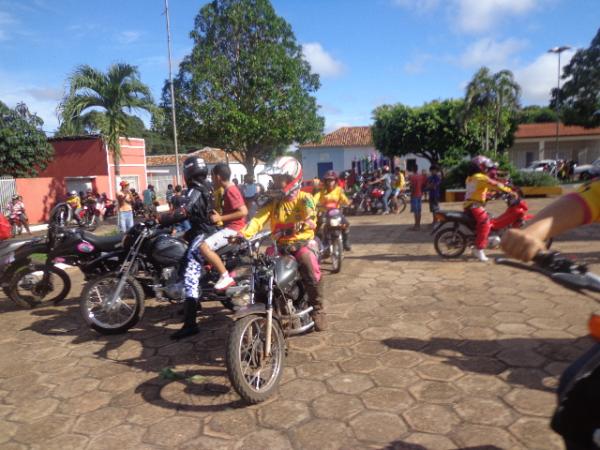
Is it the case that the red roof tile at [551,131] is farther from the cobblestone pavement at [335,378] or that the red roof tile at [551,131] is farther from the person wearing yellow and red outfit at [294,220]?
the person wearing yellow and red outfit at [294,220]

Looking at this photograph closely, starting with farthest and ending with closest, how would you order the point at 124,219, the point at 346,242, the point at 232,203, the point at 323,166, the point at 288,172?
the point at 323,166
the point at 124,219
the point at 346,242
the point at 232,203
the point at 288,172

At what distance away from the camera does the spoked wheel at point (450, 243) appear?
7.72m

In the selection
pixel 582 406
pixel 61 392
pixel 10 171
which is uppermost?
pixel 10 171

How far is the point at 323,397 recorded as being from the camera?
334 cm

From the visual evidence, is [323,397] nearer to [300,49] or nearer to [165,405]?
[165,405]

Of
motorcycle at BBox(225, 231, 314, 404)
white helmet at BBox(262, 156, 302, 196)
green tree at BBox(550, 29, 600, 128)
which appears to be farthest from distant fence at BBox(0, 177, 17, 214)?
green tree at BBox(550, 29, 600, 128)

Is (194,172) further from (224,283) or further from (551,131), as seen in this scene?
(551,131)

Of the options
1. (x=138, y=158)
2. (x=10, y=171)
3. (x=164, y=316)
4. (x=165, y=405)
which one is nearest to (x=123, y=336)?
(x=164, y=316)

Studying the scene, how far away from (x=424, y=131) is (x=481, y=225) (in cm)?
2357

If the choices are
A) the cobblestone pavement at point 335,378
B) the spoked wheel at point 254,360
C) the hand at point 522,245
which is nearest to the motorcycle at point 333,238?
the cobblestone pavement at point 335,378

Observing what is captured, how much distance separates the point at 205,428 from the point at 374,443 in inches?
43.9

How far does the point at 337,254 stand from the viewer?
23.4 ft

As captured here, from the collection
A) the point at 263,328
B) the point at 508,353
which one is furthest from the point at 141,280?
the point at 508,353

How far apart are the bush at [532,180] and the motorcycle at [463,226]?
1164 centimetres
